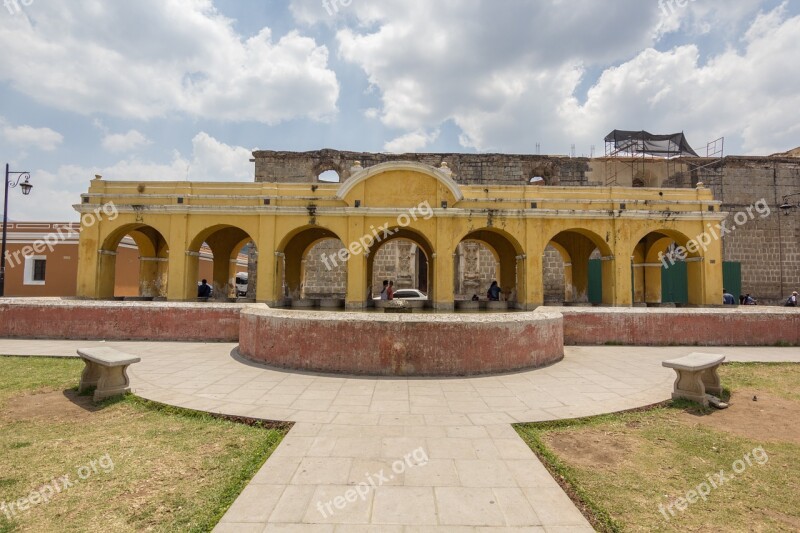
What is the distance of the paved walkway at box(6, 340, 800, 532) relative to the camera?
9.50ft

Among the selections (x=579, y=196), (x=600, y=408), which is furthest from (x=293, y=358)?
(x=579, y=196)

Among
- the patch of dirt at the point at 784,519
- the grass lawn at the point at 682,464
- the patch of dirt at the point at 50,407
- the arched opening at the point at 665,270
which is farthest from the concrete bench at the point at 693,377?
the arched opening at the point at 665,270

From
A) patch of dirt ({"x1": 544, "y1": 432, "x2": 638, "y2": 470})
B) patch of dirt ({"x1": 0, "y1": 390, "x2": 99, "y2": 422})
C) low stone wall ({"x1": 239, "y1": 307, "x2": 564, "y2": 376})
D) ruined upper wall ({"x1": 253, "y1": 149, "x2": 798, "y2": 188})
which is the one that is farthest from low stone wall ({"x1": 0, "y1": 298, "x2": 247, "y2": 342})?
ruined upper wall ({"x1": 253, "y1": 149, "x2": 798, "y2": 188})

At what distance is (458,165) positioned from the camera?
24047 mm

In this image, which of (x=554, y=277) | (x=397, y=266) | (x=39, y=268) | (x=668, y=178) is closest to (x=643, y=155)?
(x=668, y=178)

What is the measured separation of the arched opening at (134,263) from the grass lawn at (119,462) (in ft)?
36.9

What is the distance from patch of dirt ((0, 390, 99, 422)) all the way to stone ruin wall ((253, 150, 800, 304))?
18272 mm

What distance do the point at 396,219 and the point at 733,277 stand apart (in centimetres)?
2128

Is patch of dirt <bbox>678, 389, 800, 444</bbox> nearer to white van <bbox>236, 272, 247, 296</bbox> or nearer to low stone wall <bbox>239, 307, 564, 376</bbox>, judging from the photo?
low stone wall <bbox>239, 307, 564, 376</bbox>

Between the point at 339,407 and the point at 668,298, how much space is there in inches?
932

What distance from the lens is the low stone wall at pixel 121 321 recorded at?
995cm

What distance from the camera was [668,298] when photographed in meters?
22.2

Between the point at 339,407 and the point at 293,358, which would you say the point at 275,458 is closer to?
the point at 339,407

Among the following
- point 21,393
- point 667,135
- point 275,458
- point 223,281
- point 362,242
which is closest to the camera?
point 275,458
